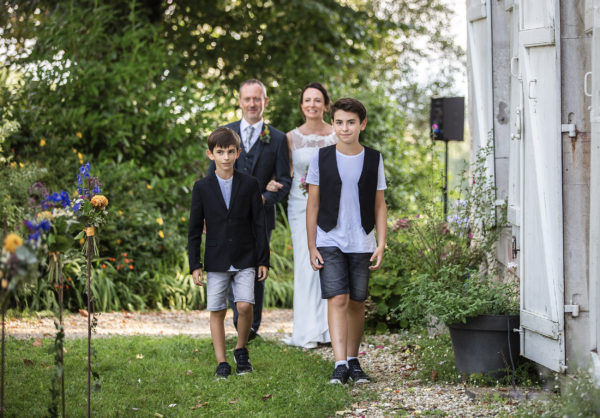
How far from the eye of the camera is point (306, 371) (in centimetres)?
521

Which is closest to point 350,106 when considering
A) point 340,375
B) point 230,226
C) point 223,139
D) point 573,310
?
point 223,139

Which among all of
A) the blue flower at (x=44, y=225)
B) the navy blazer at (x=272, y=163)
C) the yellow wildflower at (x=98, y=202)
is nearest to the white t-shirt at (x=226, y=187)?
the navy blazer at (x=272, y=163)

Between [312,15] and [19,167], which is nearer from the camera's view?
[19,167]

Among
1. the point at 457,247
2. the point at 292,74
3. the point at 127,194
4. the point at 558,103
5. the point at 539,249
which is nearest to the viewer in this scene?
the point at 558,103

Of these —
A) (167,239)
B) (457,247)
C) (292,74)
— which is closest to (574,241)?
(457,247)

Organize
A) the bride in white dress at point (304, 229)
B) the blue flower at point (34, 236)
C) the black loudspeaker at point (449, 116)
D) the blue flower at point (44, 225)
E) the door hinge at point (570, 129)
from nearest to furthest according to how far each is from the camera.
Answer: the blue flower at point (34, 236), the blue flower at point (44, 225), the door hinge at point (570, 129), the bride in white dress at point (304, 229), the black loudspeaker at point (449, 116)

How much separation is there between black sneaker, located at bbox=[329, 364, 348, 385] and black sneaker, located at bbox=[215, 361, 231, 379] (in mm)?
704

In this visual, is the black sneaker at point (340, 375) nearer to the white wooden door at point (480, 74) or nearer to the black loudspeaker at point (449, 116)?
the white wooden door at point (480, 74)

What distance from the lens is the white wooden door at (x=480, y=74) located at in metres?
6.05

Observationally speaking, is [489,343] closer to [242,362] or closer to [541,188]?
[541,188]

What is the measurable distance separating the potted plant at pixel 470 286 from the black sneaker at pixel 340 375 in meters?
0.53

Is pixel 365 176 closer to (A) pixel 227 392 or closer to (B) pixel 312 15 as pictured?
(A) pixel 227 392

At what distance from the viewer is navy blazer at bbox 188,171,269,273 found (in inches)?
198

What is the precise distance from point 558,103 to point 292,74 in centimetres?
856
